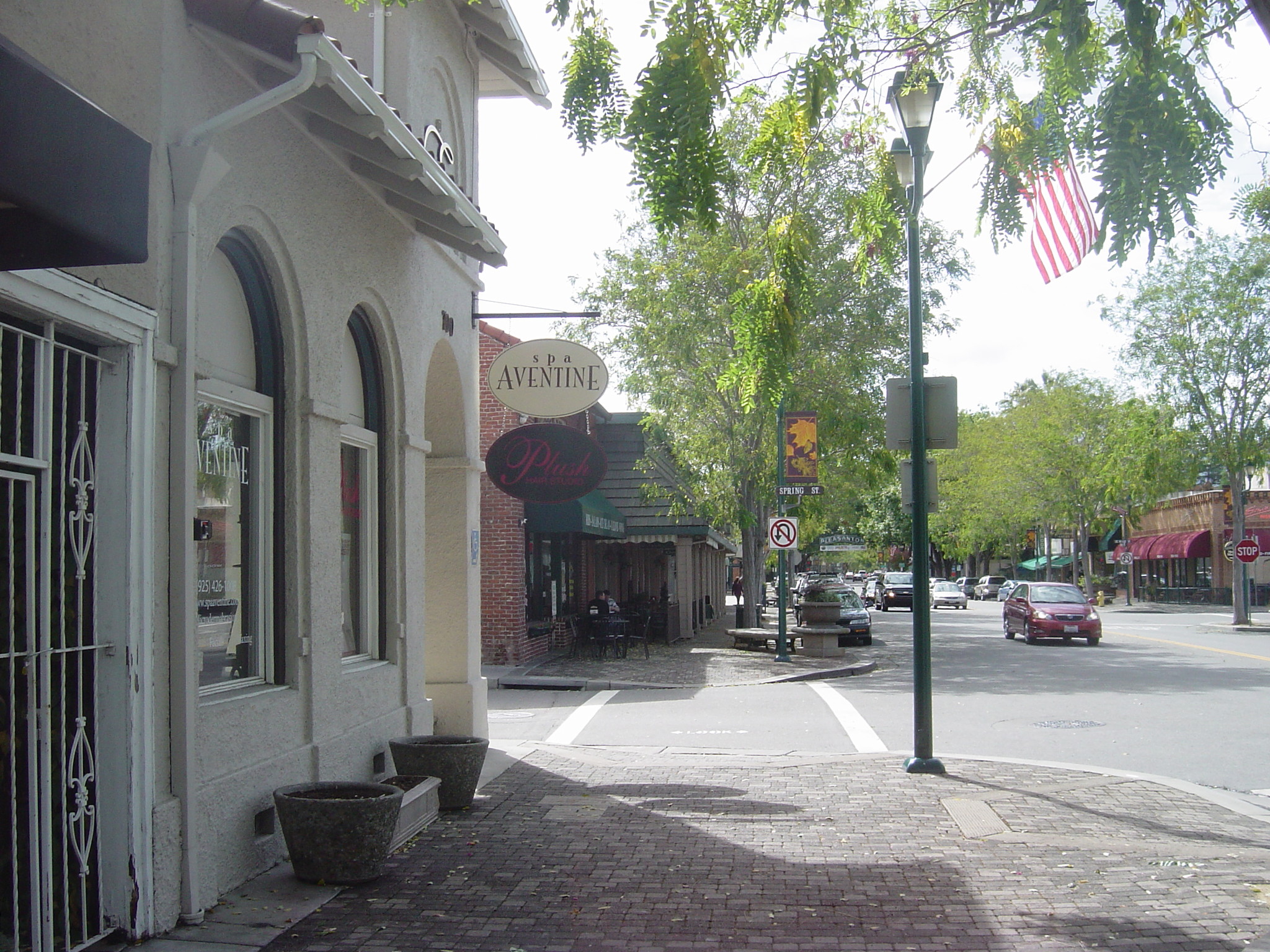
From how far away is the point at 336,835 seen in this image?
612 centimetres

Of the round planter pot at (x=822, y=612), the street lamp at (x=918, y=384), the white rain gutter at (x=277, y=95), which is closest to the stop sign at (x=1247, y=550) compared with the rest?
the round planter pot at (x=822, y=612)

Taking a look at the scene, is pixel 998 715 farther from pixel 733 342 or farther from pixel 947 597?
pixel 947 597

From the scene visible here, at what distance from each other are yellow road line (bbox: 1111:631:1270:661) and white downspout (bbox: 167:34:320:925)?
21158 millimetres

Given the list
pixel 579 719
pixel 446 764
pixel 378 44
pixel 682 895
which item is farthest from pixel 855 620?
pixel 682 895

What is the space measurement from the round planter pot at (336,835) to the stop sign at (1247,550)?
32.8 meters

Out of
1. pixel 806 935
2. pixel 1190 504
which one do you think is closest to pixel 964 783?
pixel 806 935

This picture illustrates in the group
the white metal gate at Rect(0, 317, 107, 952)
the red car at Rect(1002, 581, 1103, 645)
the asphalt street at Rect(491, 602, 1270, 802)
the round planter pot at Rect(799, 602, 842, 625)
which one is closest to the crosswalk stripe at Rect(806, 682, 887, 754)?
the asphalt street at Rect(491, 602, 1270, 802)

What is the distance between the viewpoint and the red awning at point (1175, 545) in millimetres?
49188

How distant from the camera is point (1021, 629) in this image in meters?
28.5

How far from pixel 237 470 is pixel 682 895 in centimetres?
358

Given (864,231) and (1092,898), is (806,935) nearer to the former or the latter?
(1092,898)

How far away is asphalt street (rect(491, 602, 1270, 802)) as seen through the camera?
11469 mm

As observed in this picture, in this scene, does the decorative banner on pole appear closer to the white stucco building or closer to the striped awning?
the white stucco building

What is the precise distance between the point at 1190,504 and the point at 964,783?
158 feet
